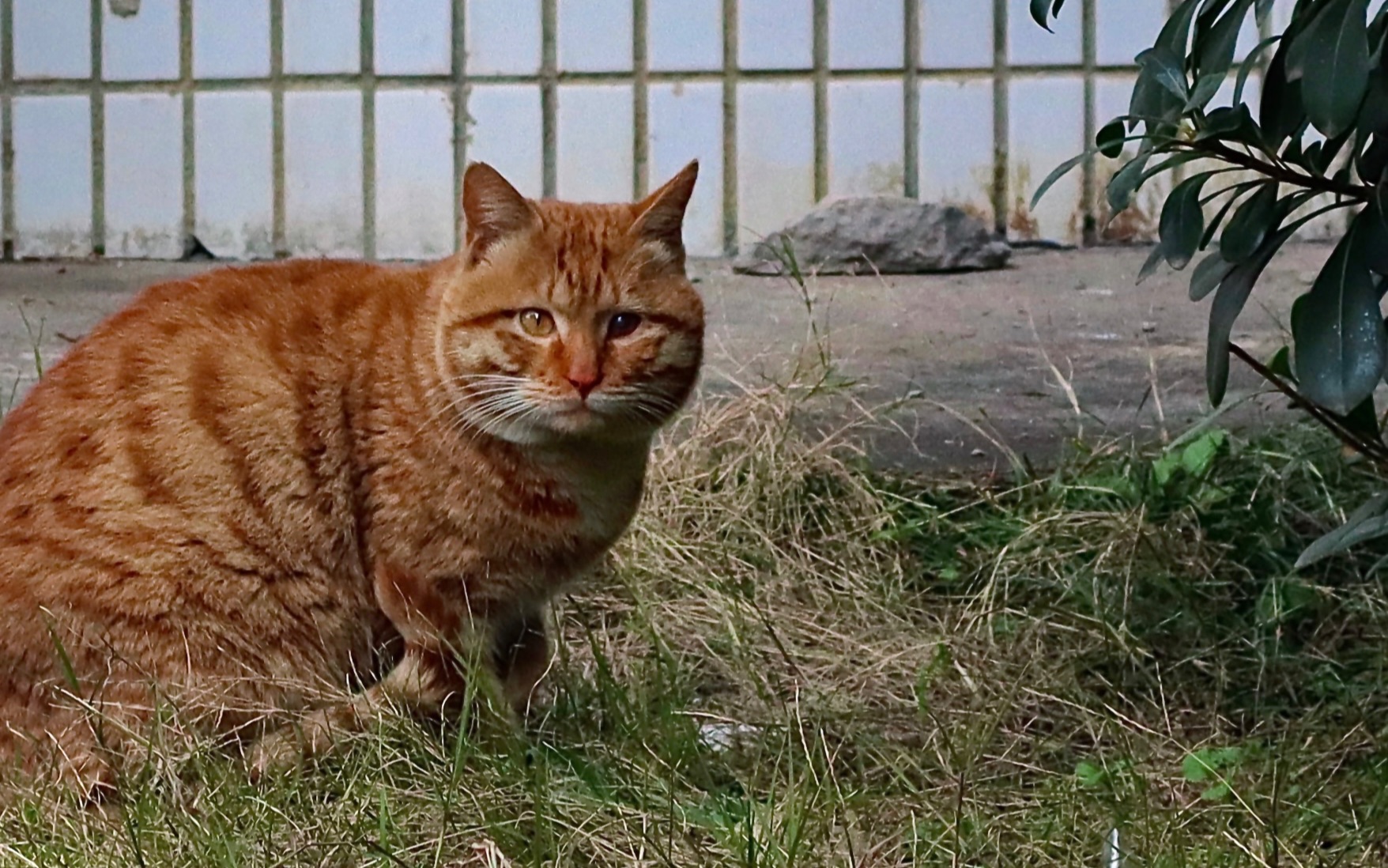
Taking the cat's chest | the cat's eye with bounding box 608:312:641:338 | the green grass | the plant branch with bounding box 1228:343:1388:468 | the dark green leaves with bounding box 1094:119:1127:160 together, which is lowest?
the green grass

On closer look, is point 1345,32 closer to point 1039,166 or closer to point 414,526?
point 414,526

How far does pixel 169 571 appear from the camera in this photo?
75.9 inches

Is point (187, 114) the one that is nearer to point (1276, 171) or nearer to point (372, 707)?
point (372, 707)

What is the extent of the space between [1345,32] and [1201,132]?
0.26 metres

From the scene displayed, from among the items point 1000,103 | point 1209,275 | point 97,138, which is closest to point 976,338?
point 1000,103

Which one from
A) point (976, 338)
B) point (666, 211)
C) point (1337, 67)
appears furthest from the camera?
point (976, 338)

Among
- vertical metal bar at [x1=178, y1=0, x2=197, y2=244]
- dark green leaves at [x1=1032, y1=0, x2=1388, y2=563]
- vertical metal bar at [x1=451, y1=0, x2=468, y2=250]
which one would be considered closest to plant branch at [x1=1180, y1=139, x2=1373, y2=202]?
dark green leaves at [x1=1032, y1=0, x2=1388, y2=563]

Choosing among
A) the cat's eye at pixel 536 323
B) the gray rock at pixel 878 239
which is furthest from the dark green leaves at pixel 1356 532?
the gray rock at pixel 878 239

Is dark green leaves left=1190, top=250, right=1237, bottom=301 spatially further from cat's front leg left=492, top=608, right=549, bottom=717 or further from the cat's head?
cat's front leg left=492, top=608, right=549, bottom=717

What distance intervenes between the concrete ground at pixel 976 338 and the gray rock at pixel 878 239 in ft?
0.15

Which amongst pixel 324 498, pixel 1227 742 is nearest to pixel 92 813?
pixel 324 498

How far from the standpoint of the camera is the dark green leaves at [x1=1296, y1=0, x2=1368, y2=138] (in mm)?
1488

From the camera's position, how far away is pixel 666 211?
2.14 metres

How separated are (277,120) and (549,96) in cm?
68
